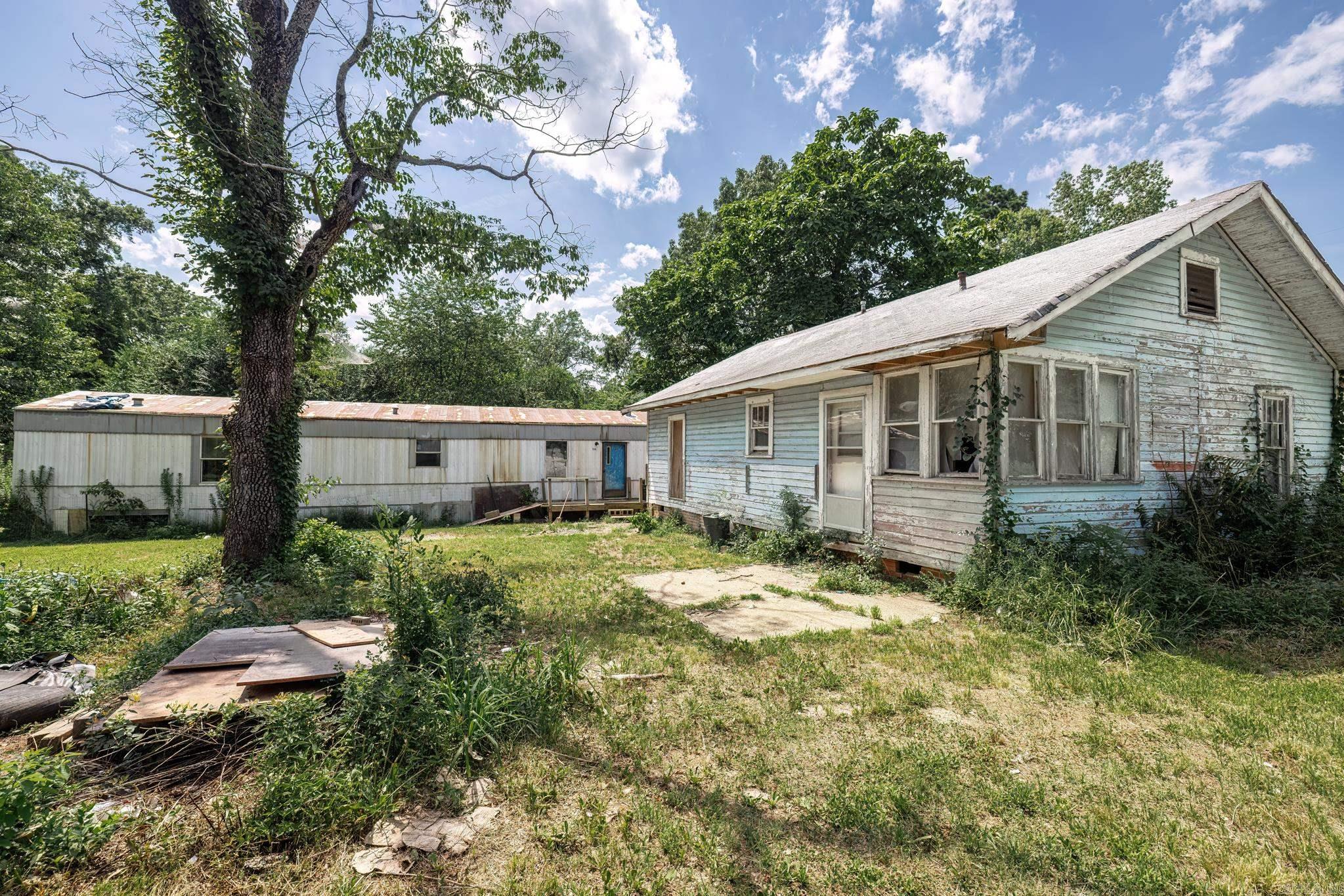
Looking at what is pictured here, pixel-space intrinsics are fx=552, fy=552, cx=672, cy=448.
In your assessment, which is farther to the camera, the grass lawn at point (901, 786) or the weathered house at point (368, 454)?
the weathered house at point (368, 454)

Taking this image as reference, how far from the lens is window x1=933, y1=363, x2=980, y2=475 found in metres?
6.93

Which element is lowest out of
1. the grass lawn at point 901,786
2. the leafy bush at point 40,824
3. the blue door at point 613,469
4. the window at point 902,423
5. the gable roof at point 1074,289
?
the grass lawn at point 901,786

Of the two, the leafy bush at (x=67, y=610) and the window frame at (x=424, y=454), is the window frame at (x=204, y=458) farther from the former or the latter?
the leafy bush at (x=67, y=610)

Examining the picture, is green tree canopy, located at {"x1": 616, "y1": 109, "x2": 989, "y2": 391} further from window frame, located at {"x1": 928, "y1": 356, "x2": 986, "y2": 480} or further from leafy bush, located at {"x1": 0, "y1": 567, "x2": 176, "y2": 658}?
leafy bush, located at {"x1": 0, "y1": 567, "x2": 176, "y2": 658}

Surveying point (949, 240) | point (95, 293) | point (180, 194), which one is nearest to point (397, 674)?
point (180, 194)

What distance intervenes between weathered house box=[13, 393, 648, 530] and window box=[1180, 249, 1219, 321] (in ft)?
41.1

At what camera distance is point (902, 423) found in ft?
25.5

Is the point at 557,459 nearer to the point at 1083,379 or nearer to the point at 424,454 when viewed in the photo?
the point at 424,454

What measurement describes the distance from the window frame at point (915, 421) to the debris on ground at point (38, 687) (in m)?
8.45

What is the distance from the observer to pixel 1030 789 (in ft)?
9.41

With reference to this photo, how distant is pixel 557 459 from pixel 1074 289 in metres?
14.9

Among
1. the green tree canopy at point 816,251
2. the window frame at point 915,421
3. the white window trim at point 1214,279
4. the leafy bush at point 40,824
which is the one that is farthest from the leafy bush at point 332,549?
the green tree canopy at point 816,251

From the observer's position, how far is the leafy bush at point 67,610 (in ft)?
15.2

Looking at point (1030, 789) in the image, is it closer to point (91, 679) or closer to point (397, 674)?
point (397, 674)
